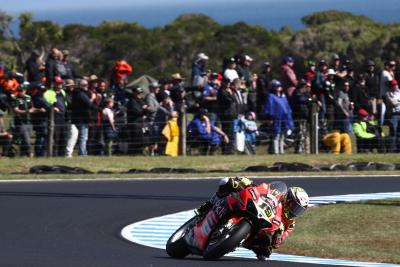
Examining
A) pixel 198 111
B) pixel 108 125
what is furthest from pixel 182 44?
pixel 108 125

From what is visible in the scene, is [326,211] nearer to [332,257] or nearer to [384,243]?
[384,243]

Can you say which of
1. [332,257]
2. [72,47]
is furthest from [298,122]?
[72,47]

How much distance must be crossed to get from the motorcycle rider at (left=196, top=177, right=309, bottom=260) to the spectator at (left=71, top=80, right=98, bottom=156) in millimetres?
12589

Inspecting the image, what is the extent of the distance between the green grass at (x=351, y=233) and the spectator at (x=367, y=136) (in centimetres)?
848

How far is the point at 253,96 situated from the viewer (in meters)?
25.4

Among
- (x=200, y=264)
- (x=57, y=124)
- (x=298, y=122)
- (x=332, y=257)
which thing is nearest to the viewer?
(x=200, y=264)

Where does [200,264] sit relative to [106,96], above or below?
below

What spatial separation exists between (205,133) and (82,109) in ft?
8.47

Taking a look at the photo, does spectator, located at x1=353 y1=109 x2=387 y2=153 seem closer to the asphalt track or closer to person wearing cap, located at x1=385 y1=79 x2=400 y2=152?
person wearing cap, located at x1=385 y1=79 x2=400 y2=152

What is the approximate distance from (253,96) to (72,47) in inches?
2029

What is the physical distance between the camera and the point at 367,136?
2489 cm

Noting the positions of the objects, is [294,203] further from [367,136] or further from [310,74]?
[310,74]

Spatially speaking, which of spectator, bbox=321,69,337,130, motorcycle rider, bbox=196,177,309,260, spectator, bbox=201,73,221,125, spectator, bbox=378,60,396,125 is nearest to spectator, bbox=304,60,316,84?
spectator, bbox=321,69,337,130

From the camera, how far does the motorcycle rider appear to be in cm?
1070
